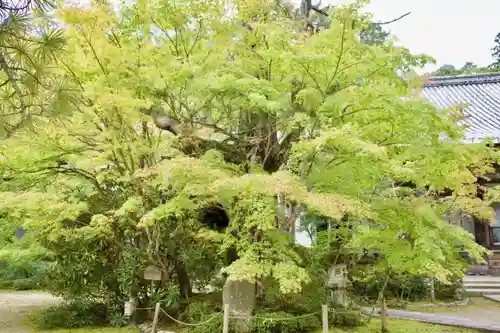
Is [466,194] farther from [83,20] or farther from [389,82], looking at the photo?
[83,20]

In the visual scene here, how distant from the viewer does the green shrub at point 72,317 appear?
11.1 m

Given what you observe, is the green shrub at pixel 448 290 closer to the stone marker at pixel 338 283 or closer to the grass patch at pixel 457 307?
the grass patch at pixel 457 307

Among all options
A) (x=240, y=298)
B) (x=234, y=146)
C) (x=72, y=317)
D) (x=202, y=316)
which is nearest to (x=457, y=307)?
(x=240, y=298)

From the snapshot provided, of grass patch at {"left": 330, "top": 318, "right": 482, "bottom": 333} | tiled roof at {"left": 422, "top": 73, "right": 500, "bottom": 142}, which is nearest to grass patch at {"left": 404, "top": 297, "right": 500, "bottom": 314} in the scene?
grass patch at {"left": 330, "top": 318, "right": 482, "bottom": 333}

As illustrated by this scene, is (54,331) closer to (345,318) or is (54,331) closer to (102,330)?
(102,330)

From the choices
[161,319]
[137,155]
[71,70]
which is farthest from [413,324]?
[71,70]

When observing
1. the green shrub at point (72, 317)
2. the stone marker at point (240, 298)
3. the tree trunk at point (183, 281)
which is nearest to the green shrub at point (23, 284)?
the green shrub at point (72, 317)

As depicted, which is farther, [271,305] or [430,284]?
[430,284]

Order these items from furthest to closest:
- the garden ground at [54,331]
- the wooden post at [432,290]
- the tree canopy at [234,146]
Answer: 1. the wooden post at [432,290]
2. the garden ground at [54,331]
3. the tree canopy at [234,146]

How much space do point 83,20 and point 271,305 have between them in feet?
21.1

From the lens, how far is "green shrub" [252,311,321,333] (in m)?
9.16

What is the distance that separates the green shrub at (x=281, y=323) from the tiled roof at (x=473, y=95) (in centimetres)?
1189

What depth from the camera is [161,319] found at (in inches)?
431

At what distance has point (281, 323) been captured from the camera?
9.40 metres
